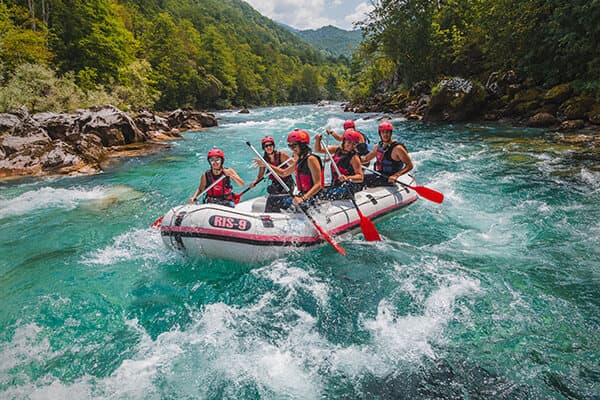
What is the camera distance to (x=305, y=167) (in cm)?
535

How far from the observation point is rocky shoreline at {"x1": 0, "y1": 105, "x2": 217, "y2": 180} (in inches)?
413

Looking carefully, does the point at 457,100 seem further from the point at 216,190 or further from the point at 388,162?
the point at 216,190

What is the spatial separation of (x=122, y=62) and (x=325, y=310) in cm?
2752

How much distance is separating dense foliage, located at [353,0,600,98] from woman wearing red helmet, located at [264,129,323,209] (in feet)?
49.2

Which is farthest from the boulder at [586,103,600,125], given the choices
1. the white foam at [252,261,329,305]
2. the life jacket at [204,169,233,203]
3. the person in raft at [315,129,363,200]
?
the life jacket at [204,169,233,203]

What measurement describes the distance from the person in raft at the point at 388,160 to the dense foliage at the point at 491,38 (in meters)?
12.6

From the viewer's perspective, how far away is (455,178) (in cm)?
923

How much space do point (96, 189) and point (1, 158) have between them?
379 cm

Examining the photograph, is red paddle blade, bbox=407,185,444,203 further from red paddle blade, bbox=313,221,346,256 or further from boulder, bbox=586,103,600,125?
boulder, bbox=586,103,600,125

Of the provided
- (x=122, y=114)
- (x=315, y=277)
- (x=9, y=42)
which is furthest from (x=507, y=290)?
(x=9, y=42)

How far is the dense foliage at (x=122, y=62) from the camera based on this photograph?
16.3m

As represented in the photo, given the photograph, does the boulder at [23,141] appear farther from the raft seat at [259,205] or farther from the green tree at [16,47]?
the raft seat at [259,205]

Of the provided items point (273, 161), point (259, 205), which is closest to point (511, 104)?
point (273, 161)

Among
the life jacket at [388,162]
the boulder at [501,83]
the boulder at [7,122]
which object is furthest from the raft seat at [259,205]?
the boulder at [501,83]
